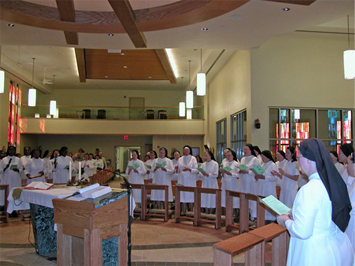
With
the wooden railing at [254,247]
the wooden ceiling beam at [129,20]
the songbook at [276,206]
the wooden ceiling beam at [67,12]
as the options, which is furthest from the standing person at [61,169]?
the songbook at [276,206]

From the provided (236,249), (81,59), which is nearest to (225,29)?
(236,249)

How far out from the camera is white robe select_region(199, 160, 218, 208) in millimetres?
7949

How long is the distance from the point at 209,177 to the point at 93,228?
5.20 meters

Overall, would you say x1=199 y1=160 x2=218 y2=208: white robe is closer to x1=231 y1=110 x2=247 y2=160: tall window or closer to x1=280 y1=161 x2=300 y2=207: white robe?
x1=280 y1=161 x2=300 y2=207: white robe

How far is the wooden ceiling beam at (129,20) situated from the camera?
6438mm

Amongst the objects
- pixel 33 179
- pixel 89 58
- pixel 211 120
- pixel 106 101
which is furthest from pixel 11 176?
pixel 106 101

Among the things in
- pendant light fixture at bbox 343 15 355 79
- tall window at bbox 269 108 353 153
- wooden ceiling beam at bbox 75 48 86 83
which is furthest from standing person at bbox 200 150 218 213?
wooden ceiling beam at bbox 75 48 86 83

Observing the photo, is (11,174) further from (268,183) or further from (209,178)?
(268,183)

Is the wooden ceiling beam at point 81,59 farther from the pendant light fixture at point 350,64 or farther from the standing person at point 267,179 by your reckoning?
the pendant light fixture at point 350,64

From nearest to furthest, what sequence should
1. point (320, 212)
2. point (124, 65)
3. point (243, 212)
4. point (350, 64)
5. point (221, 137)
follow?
point (320, 212), point (243, 212), point (350, 64), point (221, 137), point (124, 65)

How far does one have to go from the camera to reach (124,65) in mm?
15953

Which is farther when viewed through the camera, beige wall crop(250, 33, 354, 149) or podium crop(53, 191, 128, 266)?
beige wall crop(250, 33, 354, 149)

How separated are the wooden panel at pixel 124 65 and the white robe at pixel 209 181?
7.22 meters

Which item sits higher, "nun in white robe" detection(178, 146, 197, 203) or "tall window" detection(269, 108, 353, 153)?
"tall window" detection(269, 108, 353, 153)
